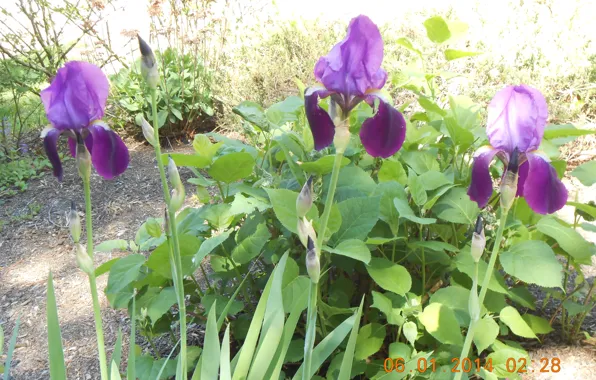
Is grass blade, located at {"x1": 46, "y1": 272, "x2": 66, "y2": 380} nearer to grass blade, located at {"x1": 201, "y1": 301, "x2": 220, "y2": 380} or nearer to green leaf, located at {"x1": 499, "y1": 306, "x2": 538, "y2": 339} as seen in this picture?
grass blade, located at {"x1": 201, "y1": 301, "x2": 220, "y2": 380}

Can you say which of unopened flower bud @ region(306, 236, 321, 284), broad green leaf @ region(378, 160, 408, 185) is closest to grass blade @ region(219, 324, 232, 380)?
unopened flower bud @ region(306, 236, 321, 284)

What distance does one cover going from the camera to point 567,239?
145 cm

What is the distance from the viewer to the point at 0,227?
3229 millimetres

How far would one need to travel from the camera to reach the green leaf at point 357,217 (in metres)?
1.37

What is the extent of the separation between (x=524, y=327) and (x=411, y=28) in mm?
3467

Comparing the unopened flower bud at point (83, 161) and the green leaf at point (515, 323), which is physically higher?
the unopened flower bud at point (83, 161)

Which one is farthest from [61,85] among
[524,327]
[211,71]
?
[211,71]

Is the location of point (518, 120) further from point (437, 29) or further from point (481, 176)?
point (437, 29)

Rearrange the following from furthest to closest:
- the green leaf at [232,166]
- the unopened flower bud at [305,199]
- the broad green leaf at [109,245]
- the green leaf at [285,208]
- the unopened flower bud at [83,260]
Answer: the broad green leaf at [109,245] < the green leaf at [232,166] < the green leaf at [285,208] < the unopened flower bud at [83,260] < the unopened flower bud at [305,199]

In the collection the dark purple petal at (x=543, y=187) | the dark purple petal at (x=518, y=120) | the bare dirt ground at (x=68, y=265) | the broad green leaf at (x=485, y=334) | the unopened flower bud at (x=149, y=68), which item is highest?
the unopened flower bud at (x=149, y=68)

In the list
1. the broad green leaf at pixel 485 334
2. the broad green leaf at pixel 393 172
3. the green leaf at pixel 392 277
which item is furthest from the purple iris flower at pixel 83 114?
the broad green leaf at pixel 485 334

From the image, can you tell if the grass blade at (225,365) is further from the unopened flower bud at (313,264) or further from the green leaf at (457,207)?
the green leaf at (457,207)

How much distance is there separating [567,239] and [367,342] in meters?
0.63

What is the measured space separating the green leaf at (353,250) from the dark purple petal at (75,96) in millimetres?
586
